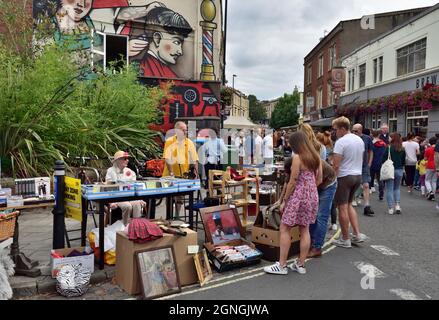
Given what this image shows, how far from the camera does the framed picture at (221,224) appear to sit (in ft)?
18.1

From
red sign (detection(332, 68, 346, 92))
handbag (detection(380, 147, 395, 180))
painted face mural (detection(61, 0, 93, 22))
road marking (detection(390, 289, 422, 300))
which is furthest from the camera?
red sign (detection(332, 68, 346, 92))

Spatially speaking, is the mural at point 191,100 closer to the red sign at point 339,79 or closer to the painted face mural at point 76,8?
the painted face mural at point 76,8

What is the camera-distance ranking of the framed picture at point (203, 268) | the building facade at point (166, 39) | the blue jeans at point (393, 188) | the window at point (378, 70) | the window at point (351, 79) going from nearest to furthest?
the framed picture at point (203, 268) < the blue jeans at point (393, 188) < the building facade at point (166, 39) < the window at point (378, 70) < the window at point (351, 79)

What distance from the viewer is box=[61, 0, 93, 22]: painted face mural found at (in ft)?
62.0

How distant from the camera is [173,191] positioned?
5.53m

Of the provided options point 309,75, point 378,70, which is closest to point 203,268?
point 378,70

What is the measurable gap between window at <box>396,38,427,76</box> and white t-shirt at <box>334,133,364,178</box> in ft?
51.8

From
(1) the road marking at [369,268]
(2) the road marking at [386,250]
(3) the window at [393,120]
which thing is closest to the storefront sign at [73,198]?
(1) the road marking at [369,268]

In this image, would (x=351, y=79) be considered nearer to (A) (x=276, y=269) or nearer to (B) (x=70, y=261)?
(A) (x=276, y=269)

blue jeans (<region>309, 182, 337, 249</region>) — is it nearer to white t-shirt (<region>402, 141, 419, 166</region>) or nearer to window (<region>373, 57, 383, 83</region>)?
white t-shirt (<region>402, 141, 419, 166</region>)

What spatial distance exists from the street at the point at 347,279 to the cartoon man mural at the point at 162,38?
52.7 ft

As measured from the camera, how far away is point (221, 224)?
5.70 meters

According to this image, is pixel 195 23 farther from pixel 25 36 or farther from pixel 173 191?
pixel 173 191

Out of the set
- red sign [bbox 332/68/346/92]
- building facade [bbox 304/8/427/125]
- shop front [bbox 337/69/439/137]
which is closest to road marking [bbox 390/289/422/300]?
shop front [bbox 337/69/439/137]
